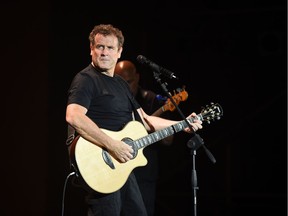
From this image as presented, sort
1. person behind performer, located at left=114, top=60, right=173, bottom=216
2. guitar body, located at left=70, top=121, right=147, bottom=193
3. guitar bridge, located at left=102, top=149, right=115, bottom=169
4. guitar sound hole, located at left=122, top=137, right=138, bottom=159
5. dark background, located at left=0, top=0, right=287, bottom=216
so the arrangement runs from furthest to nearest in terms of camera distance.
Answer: dark background, located at left=0, top=0, right=287, bottom=216, person behind performer, located at left=114, top=60, right=173, bottom=216, guitar sound hole, located at left=122, top=137, right=138, bottom=159, guitar bridge, located at left=102, top=149, right=115, bottom=169, guitar body, located at left=70, top=121, right=147, bottom=193

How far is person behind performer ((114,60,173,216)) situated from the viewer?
5082 mm

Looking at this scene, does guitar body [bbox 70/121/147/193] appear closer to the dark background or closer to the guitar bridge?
the guitar bridge

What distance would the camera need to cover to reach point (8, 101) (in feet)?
19.2

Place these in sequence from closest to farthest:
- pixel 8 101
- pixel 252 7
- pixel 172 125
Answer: pixel 172 125 < pixel 8 101 < pixel 252 7

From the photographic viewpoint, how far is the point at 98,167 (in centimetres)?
352

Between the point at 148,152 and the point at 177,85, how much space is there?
5.03 feet

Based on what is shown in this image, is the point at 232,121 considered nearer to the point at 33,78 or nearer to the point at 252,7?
the point at 252,7

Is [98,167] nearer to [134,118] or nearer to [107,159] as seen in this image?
[107,159]

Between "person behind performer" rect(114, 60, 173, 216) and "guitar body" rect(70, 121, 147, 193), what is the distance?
1.27 metres

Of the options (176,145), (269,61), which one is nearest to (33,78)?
(176,145)

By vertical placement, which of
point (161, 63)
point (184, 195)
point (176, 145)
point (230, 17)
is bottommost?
point (184, 195)

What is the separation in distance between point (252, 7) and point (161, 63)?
4.18 ft

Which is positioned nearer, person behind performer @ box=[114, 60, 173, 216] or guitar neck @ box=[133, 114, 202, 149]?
guitar neck @ box=[133, 114, 202, 149]

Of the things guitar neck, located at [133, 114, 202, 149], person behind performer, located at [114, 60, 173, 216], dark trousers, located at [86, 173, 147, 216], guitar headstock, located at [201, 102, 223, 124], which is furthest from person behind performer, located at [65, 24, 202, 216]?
person behind performer, located at [114, 60, 173, 216]
